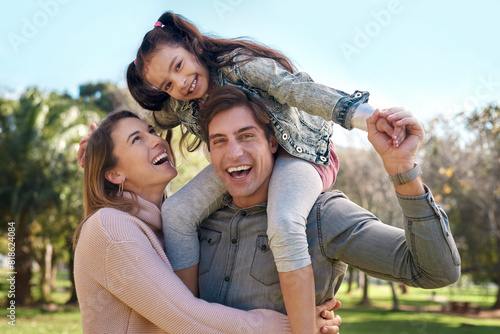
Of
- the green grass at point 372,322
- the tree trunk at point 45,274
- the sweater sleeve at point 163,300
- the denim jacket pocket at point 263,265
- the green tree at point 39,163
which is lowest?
the tree trunk at point 45,274

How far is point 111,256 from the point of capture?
242 centimetres

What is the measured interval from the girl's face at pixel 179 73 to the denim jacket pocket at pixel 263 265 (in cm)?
101

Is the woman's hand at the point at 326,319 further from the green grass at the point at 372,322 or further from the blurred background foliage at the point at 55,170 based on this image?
the green grass at the point at 372,322

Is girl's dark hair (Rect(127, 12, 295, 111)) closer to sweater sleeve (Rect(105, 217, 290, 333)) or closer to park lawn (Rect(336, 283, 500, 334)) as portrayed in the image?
sweater sleeve (Rect(105, 217, 290, 333))

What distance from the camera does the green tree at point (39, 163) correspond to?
52.6 feet

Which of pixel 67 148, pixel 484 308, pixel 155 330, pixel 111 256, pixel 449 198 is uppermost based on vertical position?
pixel 111 256

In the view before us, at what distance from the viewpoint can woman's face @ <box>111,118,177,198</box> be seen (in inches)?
115

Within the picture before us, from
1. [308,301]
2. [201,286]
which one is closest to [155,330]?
[201,286]

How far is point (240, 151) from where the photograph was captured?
8.75 ft

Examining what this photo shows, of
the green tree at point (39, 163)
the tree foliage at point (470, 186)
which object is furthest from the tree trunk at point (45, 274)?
the tree foliage at point (470, 186)

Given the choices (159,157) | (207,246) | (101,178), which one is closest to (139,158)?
(159,157)

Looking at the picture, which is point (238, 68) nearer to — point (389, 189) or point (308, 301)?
point (308, 301)

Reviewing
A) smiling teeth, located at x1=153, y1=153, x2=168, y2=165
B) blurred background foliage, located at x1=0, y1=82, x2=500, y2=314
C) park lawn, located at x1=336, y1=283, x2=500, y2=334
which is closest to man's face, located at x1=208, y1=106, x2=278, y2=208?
smiling teeth, located at x1=153, y1=153, x2=168, y2=165

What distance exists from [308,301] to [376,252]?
1.44 ft
